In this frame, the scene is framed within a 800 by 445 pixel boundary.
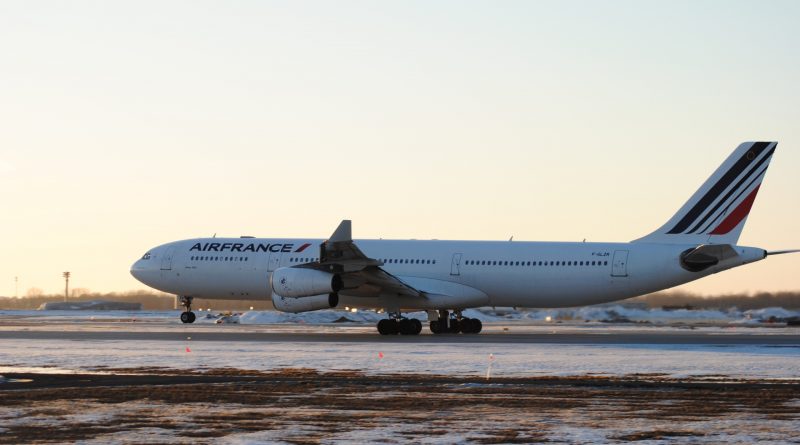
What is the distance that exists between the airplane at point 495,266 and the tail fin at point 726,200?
4 centimetres

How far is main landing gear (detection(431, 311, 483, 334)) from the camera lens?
4697cm

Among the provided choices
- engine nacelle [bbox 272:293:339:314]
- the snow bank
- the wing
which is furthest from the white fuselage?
the snow bank

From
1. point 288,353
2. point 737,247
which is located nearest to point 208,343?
point 288,353

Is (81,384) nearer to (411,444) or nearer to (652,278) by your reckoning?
(411,444)

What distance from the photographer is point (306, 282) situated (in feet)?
139

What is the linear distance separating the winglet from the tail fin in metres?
13.3

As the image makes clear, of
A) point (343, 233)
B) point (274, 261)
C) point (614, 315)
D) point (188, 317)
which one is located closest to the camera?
point (343, 233)

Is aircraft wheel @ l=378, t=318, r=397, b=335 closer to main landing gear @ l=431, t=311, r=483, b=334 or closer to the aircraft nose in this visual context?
main landing gear @ l=431, t=311, r=483, b=334

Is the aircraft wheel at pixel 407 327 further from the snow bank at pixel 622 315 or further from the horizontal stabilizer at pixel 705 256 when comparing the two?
the snow bank at pixel 622 315

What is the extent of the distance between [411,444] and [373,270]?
29313mm

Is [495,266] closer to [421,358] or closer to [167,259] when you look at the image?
[167,259]

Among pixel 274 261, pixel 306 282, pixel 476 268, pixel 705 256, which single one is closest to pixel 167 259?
pixel 274 261

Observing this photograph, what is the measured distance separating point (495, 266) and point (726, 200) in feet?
31.3

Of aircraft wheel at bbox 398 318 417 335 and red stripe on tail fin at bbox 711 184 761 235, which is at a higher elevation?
red stripe on tail fin at bbox 711 184 761 235
